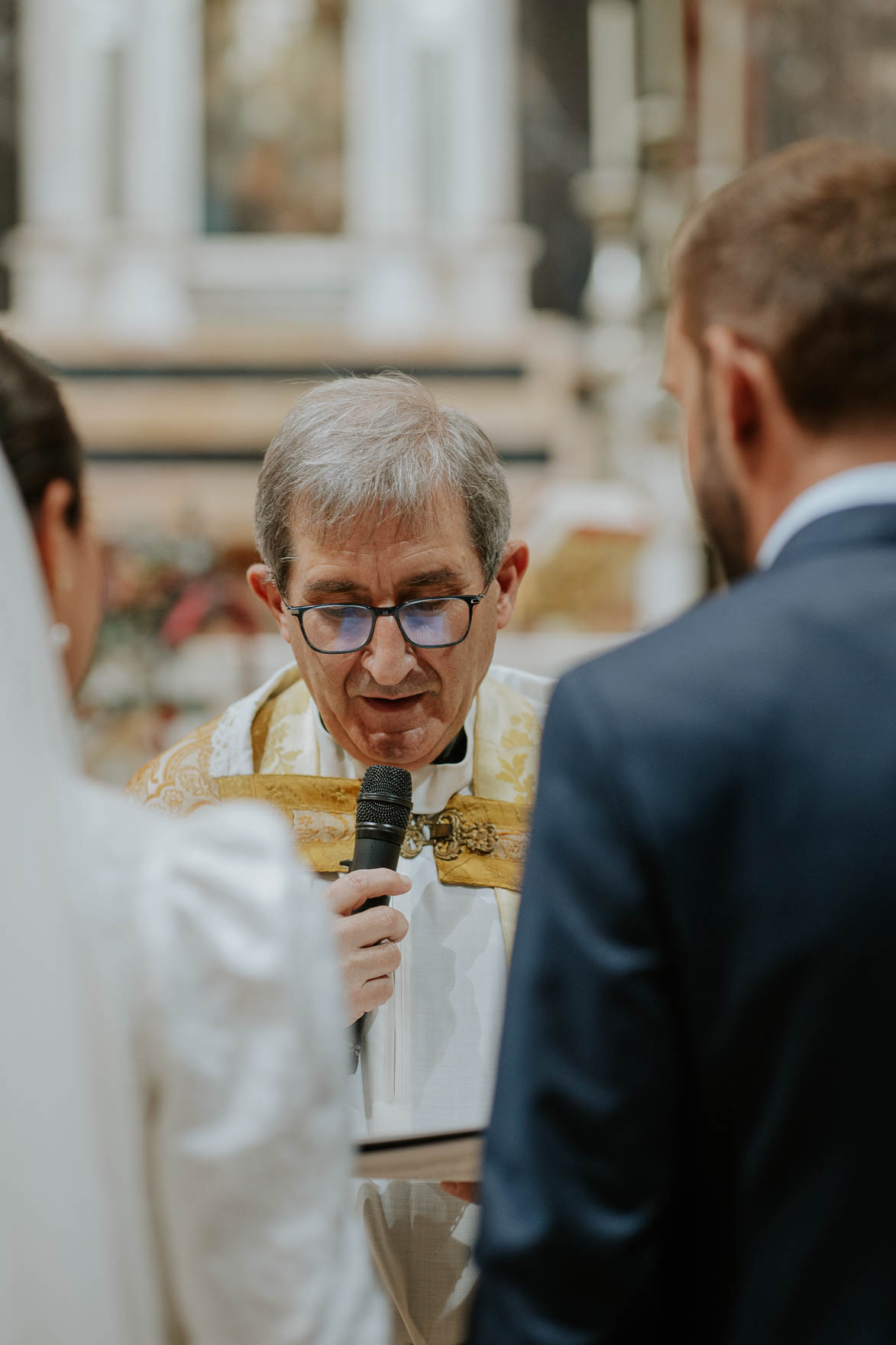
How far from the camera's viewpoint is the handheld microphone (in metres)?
1.83

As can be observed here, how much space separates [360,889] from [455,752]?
57 centimetres

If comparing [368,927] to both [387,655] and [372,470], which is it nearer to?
[387,655]

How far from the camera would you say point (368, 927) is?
69.4 inches

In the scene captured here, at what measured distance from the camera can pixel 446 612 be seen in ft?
6.84

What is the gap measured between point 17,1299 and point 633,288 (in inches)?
449

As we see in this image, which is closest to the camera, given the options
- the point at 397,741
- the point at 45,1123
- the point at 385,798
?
the point at 45,1123

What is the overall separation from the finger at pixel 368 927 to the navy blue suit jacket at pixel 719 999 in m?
0.54

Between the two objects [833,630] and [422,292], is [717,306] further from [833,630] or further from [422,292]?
[422,292]

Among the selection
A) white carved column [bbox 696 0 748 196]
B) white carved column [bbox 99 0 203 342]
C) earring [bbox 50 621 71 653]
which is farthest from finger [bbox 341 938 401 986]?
white carved column [bbox 99 0 203 342]

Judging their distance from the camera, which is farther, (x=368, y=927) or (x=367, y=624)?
(x=367, y=624)

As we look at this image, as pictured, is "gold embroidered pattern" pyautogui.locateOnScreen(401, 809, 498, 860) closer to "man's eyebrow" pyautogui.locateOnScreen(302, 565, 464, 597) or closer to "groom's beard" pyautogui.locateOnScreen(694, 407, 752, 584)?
"man's eyebrow" pyautogui.locateOnScreen(302, 565, 464, 597)

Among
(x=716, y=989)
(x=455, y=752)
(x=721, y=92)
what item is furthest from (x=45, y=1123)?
(x=721, y=92)

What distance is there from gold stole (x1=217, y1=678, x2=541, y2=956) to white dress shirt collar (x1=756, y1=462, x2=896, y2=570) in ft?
3.07

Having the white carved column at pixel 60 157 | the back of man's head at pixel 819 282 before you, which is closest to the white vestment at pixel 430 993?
the back of man's head at pixel 819 282
